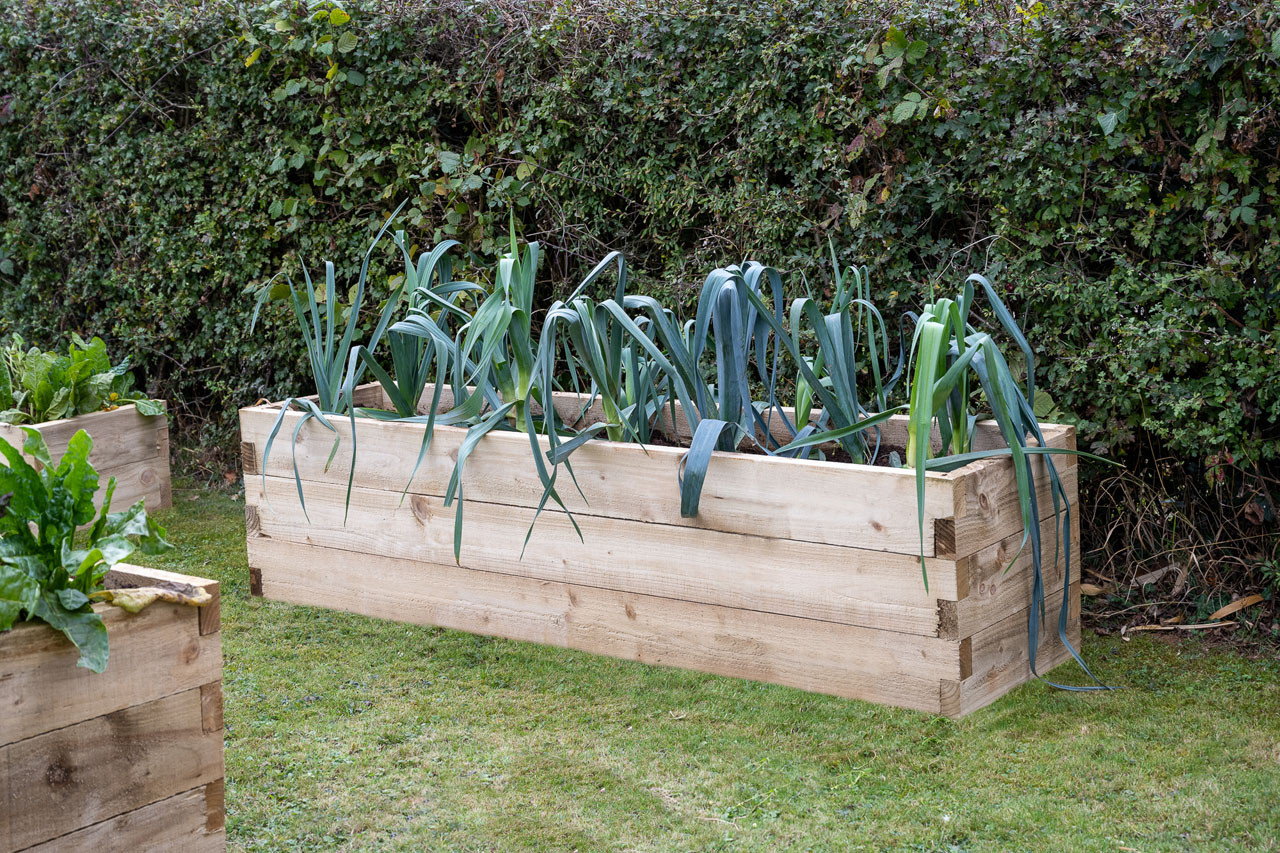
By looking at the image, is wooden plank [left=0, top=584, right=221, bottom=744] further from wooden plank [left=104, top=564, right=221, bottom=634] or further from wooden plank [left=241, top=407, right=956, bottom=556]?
wooden plank [left=241, top=407, right=956, bottom=556]

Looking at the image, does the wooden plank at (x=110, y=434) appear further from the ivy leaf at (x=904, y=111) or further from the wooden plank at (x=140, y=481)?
the ivy leaf at (x=904, y=111)

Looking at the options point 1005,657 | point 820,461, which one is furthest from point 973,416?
point 1005,657

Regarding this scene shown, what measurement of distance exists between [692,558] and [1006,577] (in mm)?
655

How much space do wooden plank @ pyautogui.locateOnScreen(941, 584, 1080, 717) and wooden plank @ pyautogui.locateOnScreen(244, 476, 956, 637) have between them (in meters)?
0.13

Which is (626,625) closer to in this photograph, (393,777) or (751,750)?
(751,750)

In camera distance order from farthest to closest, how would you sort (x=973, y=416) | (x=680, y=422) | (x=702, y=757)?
1. (x=680, y=422)
2. (x=973, y=416)
3. (x=702, y=757)

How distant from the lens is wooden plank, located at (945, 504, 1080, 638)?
235 centimetres

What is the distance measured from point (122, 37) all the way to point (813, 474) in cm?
355

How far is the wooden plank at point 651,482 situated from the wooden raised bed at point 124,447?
93 centimetres

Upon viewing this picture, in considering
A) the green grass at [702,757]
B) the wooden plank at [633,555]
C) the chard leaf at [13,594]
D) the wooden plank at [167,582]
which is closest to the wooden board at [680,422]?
the wooden plank at [633,555]

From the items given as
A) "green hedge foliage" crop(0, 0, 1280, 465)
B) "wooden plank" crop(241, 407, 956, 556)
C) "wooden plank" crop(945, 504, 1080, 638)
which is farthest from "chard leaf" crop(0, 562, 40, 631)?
"green hedge foliage" crop(0, 0, 1280, 465)

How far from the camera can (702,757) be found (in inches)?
87.4

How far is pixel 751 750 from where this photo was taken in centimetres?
225

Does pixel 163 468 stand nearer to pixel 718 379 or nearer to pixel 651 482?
pixel 651 482
